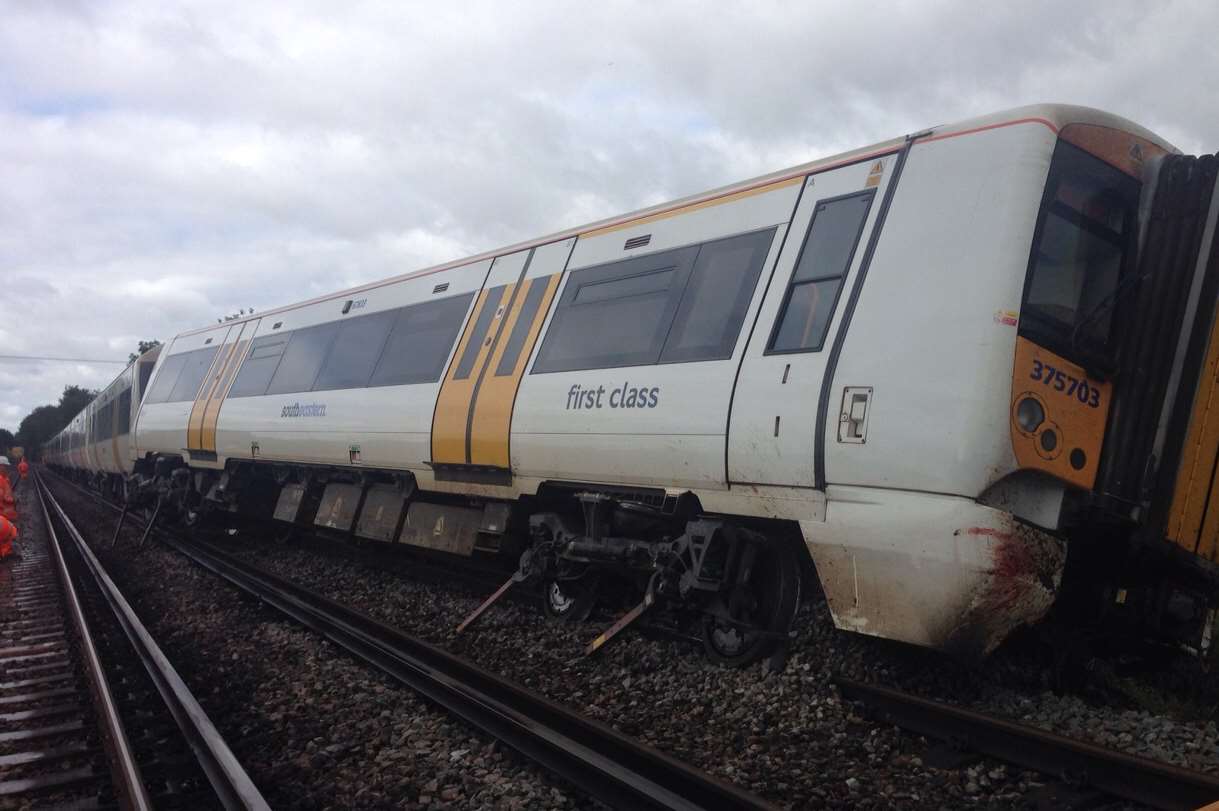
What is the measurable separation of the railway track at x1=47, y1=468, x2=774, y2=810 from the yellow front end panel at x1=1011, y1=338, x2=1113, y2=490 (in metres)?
2.07

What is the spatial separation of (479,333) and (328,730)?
3585 millimetres

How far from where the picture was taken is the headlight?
165 inches

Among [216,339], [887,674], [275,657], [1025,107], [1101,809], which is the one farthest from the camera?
[216,339]

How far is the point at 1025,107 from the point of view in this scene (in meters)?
4.53

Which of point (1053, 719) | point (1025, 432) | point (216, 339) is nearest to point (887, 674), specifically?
point (1053, 719)

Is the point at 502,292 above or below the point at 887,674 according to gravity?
above

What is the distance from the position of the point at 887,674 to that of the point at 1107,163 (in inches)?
115

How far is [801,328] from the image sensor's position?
498 centimetres

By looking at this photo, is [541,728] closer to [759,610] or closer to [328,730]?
[328,730]

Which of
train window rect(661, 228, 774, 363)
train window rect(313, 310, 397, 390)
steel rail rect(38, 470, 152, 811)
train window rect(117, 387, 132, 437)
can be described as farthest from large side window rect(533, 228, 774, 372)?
train window rect(117, 387, 132, 437)

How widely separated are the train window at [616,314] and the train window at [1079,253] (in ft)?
7.05

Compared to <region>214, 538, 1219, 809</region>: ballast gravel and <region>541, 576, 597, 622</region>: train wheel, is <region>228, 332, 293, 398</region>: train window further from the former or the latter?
<region>541, 576, 597, 622</region>: train wheel

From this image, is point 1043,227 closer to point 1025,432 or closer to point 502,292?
point 1025,432

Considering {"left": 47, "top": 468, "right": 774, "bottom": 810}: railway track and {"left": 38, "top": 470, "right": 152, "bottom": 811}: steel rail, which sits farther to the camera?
{"left": 38, "top": 470, "right": 152, "bottom": 811}: steel rail
